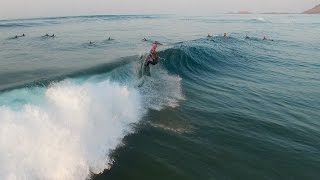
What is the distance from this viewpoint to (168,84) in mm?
22781

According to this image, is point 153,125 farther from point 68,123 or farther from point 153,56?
point 153,56

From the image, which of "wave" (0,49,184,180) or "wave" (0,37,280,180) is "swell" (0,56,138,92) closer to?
"wave" (0,37,280,180)

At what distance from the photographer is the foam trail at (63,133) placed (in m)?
10.7

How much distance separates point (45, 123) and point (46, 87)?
388 cm

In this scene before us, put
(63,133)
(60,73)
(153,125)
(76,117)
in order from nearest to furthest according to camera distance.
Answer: (63,133), (76,117), (153,125), (60,73)

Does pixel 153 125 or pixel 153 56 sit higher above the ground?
pixel 153 56

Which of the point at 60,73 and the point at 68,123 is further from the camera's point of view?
the point at 60,73

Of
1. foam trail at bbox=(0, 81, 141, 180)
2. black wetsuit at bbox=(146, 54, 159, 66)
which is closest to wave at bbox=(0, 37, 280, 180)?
foam trail at bbox=(0, 81, 141, 180)

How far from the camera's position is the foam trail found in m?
10.7

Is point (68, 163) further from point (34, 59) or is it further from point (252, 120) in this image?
point (34, 59)

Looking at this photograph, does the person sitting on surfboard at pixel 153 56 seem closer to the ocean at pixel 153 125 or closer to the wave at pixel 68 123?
the ocean at pixel 153 125

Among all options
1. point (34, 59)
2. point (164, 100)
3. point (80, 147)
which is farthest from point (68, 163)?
point (34, 59)

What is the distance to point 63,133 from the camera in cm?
1245

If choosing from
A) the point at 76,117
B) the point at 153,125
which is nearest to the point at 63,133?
the point at 76,117
